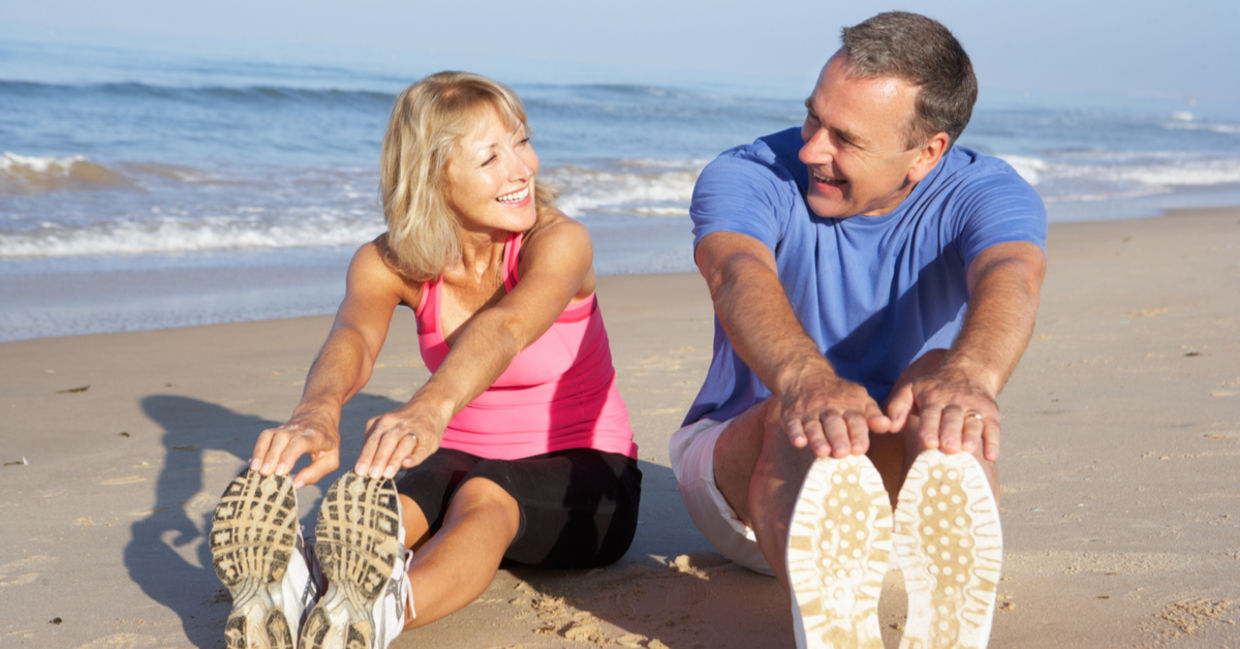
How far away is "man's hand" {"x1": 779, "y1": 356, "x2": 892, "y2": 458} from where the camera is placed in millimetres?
1758

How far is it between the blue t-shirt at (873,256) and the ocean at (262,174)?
4482mm

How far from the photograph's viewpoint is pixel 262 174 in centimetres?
1212

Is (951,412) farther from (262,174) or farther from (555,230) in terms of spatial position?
(262,174)

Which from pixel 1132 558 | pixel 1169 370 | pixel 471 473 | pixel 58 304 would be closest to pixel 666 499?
pixel 471 473

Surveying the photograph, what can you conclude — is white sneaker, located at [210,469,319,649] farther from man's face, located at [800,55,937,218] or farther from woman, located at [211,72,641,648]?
man's face, located at [800,55,937,218]

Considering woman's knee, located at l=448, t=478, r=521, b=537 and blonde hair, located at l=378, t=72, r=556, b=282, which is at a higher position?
blonde hair, located at l=378, t=72, r=556, b=282

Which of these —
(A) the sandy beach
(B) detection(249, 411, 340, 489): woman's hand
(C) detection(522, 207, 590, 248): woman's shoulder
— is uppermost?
(C) detection(522, 207, 590, 248): woman's shoulder

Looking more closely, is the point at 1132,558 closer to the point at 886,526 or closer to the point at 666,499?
the point at 886,526

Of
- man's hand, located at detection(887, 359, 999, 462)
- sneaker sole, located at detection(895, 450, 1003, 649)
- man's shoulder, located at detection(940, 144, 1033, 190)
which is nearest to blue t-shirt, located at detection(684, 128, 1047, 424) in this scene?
man's shoulder, located at detection(940, 144, 1033, 190)

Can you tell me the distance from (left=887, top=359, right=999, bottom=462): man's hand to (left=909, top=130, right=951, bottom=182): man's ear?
2.40ft

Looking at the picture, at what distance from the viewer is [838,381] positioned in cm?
188

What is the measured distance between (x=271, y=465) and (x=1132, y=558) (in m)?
2.00

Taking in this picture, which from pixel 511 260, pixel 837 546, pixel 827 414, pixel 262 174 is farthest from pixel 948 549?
pixel 262 174

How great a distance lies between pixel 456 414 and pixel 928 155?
4.24 ft
